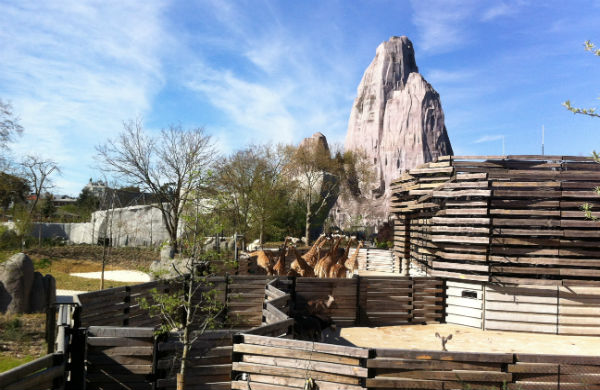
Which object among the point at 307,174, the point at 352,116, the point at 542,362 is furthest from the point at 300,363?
the point at 352,116

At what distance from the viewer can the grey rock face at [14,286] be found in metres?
12.2

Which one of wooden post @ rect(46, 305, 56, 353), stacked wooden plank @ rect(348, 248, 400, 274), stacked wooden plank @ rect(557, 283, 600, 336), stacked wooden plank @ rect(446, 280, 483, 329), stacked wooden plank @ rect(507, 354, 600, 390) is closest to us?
stacked wooden plank @ rect(507, 354, 600, 390)

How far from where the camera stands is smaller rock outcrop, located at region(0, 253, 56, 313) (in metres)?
12.2

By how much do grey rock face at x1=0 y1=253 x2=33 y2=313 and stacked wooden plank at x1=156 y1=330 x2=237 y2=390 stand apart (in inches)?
330

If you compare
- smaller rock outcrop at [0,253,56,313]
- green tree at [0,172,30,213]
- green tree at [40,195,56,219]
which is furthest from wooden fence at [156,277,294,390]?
green tree at [40,195,56,219]

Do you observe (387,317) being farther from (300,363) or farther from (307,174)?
(307,174)

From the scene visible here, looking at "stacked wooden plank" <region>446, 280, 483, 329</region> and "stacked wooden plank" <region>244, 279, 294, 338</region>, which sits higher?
"stacked wooden plank" <region>244, 279, 294, 338</region>

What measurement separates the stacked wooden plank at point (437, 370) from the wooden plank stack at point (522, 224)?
7.24 meters

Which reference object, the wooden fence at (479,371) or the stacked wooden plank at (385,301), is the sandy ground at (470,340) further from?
the wooden fence at (479,371)

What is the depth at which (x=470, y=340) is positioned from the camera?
1143 centimetres

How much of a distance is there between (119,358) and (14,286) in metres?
8.06

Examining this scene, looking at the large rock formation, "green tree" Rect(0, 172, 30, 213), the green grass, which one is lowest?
the green grass

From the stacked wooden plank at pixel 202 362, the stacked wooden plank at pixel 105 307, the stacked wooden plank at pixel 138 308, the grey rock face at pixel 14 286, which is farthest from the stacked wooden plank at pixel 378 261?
the stacked wooden plank at pixel 202 362

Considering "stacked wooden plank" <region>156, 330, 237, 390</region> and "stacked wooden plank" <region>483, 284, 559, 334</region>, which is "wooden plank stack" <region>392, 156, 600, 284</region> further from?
"stacked wooden plank" <region>156, 330, 237, 390</region>
